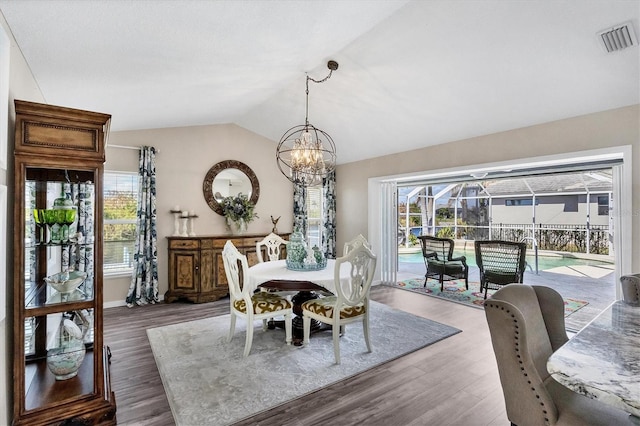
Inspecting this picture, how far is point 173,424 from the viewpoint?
2027mm

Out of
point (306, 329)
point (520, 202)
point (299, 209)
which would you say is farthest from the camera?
point (520, 202)

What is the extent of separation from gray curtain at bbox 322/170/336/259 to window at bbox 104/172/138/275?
350 centimetres

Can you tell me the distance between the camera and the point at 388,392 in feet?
7.86

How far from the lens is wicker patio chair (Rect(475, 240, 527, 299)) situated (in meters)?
4.64

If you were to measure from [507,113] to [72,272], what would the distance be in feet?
14.7

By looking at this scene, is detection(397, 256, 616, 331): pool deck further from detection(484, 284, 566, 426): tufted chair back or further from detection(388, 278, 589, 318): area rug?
detection(484, 284, 566, 426): tufted chair back

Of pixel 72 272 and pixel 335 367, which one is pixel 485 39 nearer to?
pixel 335 367

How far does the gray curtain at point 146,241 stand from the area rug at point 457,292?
421 centimetres

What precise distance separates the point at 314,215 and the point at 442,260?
2.77m

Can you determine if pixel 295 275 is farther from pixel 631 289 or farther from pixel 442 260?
pixel 442 260

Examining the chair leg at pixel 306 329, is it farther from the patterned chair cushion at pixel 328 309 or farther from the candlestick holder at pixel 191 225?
the candlestick holder at pixel 191 225

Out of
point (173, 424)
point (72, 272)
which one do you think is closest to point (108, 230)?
point (72, 272)

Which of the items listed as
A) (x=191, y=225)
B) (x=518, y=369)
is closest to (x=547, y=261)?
(x=518, y=369)

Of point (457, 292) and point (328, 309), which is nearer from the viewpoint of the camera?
point (328, 309)
